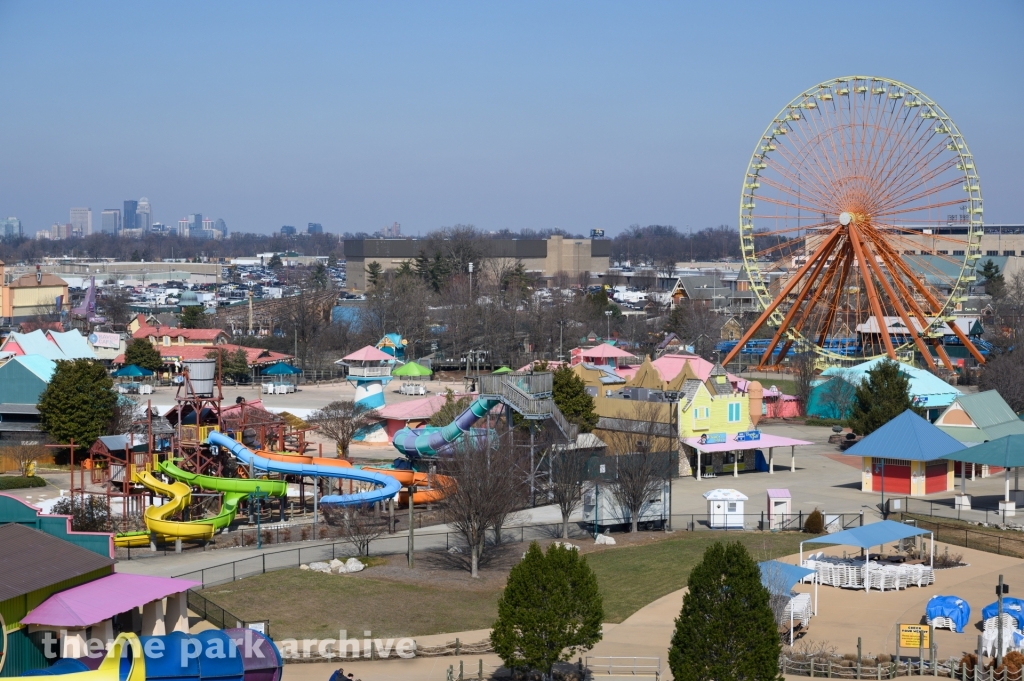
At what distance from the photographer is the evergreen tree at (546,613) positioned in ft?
82.2

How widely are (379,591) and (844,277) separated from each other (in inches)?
1942

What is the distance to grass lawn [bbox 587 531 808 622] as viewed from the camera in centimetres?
3266

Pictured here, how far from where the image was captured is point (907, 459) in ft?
153

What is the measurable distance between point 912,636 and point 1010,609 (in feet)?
8.67

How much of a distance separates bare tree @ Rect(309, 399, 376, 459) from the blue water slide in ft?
35.3

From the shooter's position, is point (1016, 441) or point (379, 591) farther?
point (1016, 441)

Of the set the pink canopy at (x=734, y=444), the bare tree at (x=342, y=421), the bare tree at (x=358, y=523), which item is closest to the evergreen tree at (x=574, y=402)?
the pink canopy at (x=734, y=444)

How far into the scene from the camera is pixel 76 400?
53.2 m

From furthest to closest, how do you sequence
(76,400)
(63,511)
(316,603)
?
(76,400)
(63,511)
(316,603)

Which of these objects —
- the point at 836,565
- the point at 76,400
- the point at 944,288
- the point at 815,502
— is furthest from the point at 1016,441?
the point at 944,288

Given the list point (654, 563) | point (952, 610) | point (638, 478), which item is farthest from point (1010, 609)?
point (638, 478)

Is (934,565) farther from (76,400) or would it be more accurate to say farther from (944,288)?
(944,288)

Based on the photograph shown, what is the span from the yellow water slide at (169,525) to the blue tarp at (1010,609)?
21.6 m

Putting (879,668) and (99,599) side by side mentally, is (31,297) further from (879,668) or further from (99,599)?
(879,668)
